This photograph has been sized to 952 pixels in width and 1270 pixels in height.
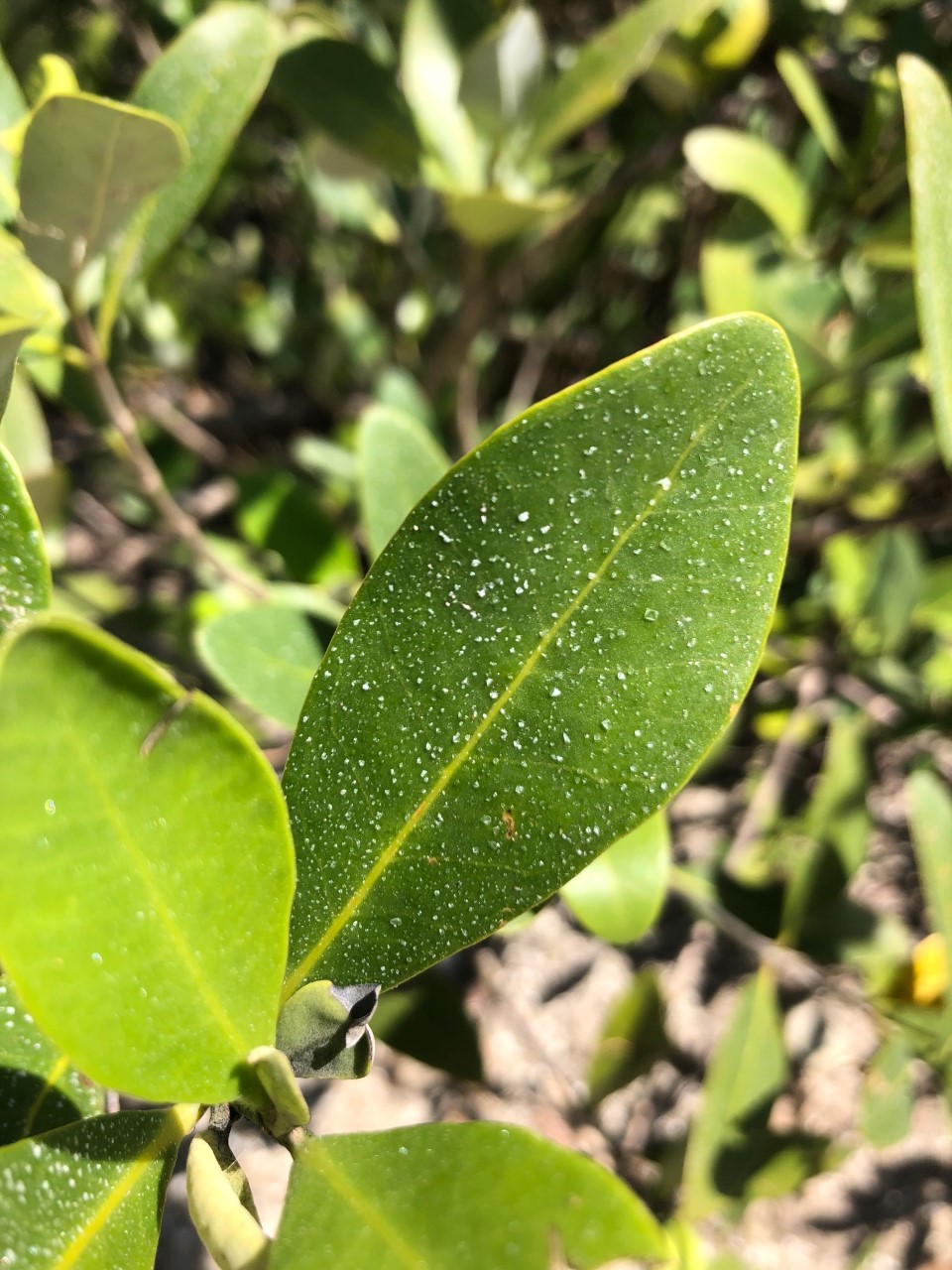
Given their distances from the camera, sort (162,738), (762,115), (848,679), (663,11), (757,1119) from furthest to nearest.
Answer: (848,679) → (762,115) → (757,1119) → (663,11) → (162,738)

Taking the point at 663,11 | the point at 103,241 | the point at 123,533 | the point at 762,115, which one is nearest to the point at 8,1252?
the point at 103,241

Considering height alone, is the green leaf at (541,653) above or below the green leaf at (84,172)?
below

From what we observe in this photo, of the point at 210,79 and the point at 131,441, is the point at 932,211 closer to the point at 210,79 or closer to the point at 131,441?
the point at 210,79

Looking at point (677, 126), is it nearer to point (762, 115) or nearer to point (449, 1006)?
point (762, 115)

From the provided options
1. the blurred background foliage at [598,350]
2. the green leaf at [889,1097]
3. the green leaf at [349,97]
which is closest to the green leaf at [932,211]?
the blurred background foliage at [598,350]

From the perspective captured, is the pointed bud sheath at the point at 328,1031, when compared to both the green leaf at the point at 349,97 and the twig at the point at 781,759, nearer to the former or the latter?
the green leaf at the point at 349,97
